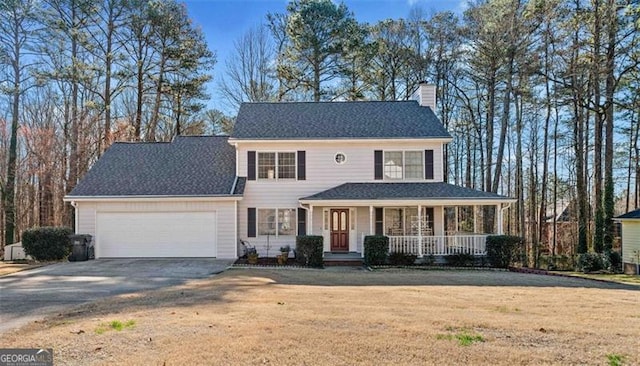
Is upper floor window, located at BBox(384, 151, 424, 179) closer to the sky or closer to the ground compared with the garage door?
closer to the sky

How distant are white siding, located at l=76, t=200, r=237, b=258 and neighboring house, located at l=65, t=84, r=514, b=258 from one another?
0.12ft

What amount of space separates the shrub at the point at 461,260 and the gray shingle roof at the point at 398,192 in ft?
6.66

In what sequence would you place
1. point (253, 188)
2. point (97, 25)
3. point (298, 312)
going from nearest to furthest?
point (298, 312) → point (253, 188) → point (97, 25)

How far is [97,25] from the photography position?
23891 millimetres

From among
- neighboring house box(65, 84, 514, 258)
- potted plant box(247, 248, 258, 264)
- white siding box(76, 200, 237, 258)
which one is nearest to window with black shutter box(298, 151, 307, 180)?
neighboring house box(65, 84, 514, 258)

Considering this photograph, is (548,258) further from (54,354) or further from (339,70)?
(54,354)

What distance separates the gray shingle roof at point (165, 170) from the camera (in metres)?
16.7

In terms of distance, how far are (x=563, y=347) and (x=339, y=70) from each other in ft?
72.3

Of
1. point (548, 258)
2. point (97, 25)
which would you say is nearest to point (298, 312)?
point (548, 258)

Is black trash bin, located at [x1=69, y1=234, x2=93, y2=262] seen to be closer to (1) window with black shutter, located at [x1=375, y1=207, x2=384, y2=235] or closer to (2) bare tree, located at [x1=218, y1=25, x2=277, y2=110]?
(1) window with black shutter, located at [x1=375, y1=207, x2=384, y2=235]

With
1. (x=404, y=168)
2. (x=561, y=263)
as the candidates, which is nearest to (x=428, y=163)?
(x=404, y=168)

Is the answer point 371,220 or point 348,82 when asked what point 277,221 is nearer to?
point 371,220

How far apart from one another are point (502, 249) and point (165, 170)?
13126 mm

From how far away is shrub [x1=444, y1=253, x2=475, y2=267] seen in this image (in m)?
15.5
